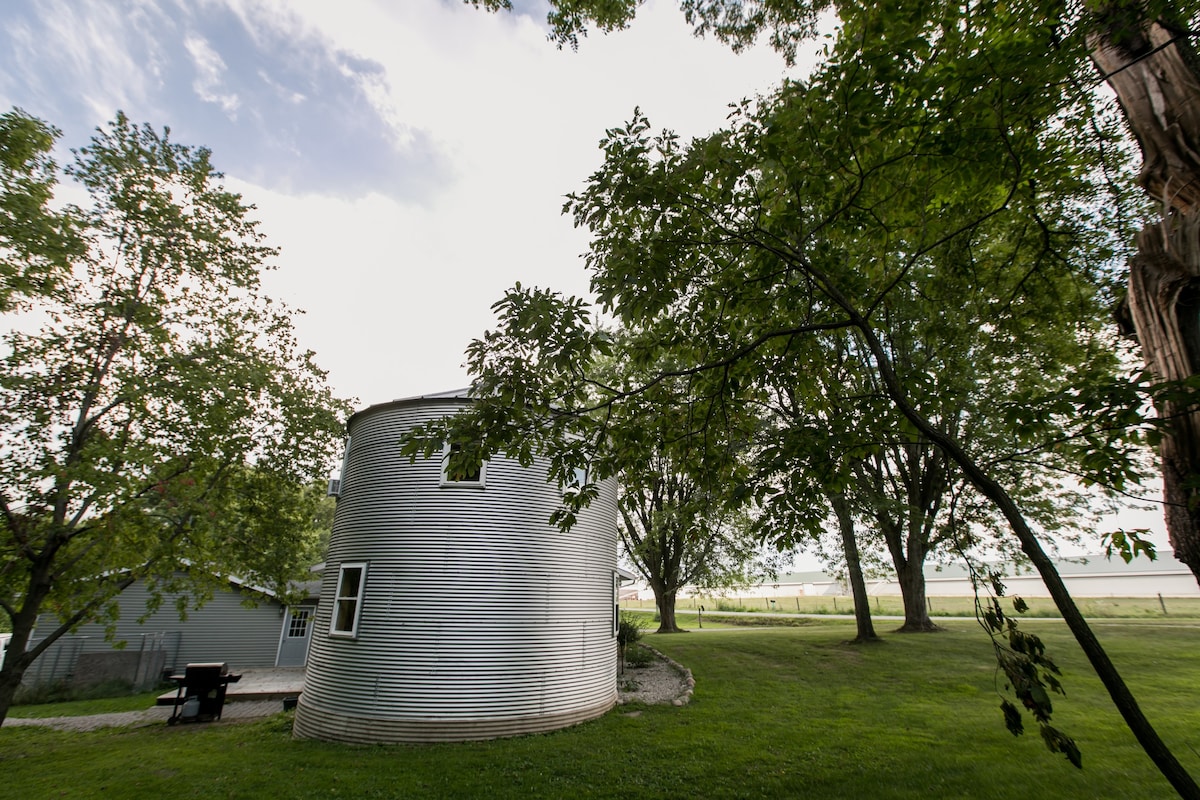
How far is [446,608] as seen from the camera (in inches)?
433

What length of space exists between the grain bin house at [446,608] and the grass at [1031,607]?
65.1 feet

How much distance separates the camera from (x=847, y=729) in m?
10.3

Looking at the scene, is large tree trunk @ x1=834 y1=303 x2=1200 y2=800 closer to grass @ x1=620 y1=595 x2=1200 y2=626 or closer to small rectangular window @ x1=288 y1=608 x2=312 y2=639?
grass @ x1=620 y1=595 x2=1200 y2=626

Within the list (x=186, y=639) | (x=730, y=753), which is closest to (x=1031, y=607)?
(x=730, y=753)

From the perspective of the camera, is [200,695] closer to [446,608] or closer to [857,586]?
[446,608]

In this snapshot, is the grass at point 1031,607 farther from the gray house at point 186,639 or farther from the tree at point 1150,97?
the tree at point 1150,97

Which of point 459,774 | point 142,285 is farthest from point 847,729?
point 142,285

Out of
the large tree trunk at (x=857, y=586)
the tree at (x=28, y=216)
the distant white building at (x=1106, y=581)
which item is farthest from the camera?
the distant white building at (x=1106, y=581)

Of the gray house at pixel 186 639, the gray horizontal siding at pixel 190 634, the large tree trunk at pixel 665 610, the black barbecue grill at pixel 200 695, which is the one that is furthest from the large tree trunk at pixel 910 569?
the gray horizontal siding at pixel 190 634

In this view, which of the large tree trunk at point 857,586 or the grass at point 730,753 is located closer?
the grass at point 730,753

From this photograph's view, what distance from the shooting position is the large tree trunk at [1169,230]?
3.88 meters

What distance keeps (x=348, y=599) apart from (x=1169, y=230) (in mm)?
13766

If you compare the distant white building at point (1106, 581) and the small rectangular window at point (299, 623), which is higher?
the distant white building at point (1106, 581)

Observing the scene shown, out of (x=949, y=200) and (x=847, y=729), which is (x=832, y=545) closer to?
(x=847, y=729)
